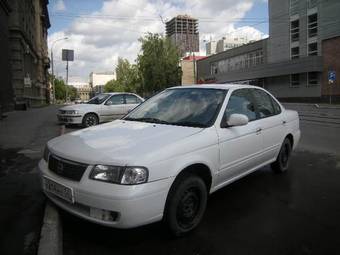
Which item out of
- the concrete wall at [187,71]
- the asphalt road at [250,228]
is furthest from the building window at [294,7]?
the asphalt road at [250,228]

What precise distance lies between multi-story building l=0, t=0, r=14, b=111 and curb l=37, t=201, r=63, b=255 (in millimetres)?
22010

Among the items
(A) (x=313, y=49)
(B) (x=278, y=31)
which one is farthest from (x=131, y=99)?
(B) (x=278, y=31)

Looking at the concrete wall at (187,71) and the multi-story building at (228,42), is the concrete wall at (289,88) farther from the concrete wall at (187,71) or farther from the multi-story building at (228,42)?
the multi-story building at (228,42)

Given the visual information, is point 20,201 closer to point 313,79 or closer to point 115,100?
point 115,100

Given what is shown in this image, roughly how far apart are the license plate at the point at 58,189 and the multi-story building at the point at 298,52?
123ft

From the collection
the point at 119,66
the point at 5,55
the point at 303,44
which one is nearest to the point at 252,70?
the point at 303,44

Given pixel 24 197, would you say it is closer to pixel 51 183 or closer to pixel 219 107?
pixel 51 183

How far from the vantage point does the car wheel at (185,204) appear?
3529mm

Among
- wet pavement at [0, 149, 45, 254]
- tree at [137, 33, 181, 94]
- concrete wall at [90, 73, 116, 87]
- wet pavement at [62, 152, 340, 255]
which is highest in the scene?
concrete wall at [90, 73, 116, 87]

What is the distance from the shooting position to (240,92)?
5086 millimetres

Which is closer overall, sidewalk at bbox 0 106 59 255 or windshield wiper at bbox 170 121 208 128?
sidewalk at bbox 0 106 59 255

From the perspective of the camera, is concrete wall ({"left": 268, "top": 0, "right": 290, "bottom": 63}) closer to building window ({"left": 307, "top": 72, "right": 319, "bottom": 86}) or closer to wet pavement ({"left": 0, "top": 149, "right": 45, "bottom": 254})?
building window ({"left": 307, "top": 72, "right": 319, "bottom": 86})

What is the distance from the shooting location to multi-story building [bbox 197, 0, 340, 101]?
38281 millimetres

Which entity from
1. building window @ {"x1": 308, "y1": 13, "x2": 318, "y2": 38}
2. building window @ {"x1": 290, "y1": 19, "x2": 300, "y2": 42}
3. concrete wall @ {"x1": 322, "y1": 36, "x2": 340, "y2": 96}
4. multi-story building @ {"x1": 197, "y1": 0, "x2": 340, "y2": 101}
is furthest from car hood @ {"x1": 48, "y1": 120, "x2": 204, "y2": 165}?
building window @ {"x1": 290, "y1": 19, "x2": 300, "y2": 42}
